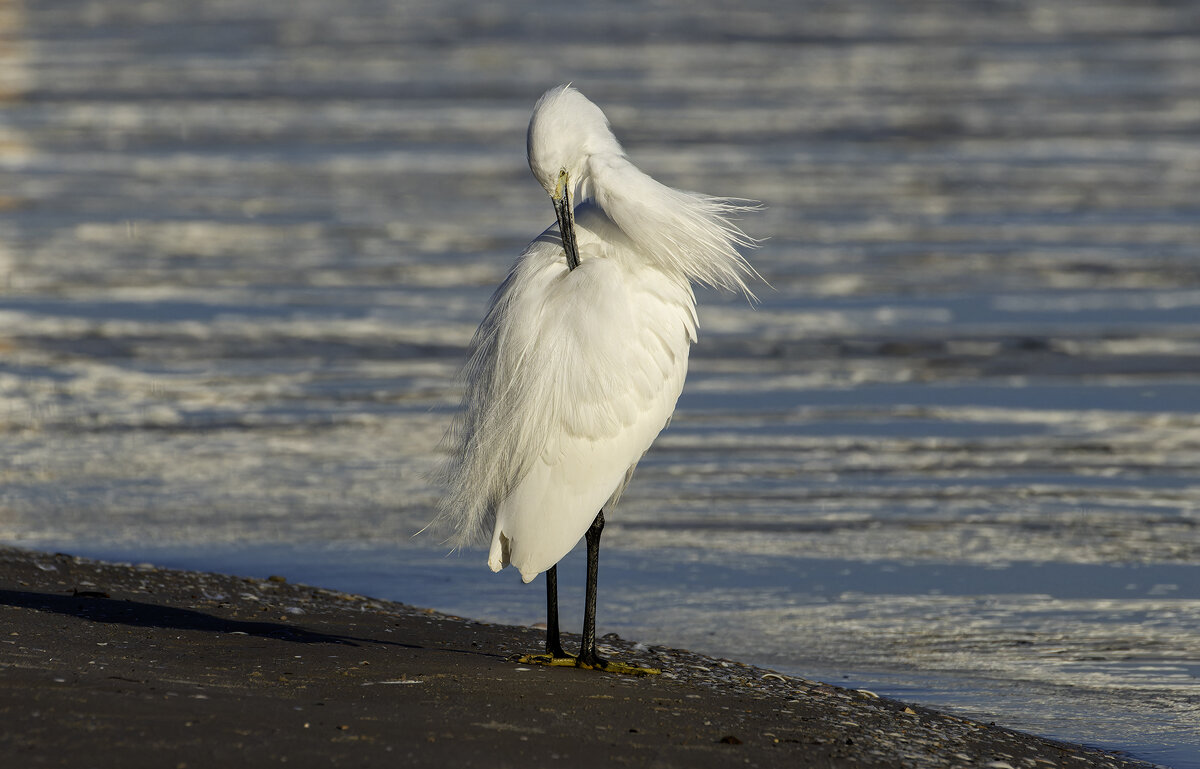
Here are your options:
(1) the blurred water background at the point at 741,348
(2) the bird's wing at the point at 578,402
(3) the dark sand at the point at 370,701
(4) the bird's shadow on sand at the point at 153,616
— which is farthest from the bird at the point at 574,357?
(1) the blurred water background at the point at 741,348

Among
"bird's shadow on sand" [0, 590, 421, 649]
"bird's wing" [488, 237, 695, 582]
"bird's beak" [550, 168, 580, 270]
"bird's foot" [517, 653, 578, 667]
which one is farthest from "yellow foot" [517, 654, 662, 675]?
"bird's beak" [550, 168, 580, 270]

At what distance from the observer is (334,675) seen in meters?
6.09

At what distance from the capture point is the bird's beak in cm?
658

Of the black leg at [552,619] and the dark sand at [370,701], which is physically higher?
the black leg at [552,619]

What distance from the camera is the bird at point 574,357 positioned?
252 inches

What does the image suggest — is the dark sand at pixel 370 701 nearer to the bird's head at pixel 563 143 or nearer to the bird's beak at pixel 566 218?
the bird's beak at pixel 566 218

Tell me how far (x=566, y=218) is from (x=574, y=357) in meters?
0.57

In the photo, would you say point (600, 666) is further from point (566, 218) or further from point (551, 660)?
point (566, 218)

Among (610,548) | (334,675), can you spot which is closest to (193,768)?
(334,675)

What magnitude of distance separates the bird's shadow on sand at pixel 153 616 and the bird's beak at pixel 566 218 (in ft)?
5.33

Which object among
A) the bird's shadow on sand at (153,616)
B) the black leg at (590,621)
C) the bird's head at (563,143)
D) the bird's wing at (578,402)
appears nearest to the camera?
the bird's wing at (578,402)

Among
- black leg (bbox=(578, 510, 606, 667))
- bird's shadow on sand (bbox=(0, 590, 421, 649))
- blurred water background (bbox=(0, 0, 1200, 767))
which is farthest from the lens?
blurred water background (bbox=(0, 0, 1200, 767))

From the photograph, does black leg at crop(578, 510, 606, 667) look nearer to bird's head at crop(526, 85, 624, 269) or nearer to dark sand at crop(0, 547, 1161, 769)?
dark sand at crop(0, 547, 1161, 769)

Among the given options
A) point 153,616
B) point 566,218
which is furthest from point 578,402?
point 153,616
